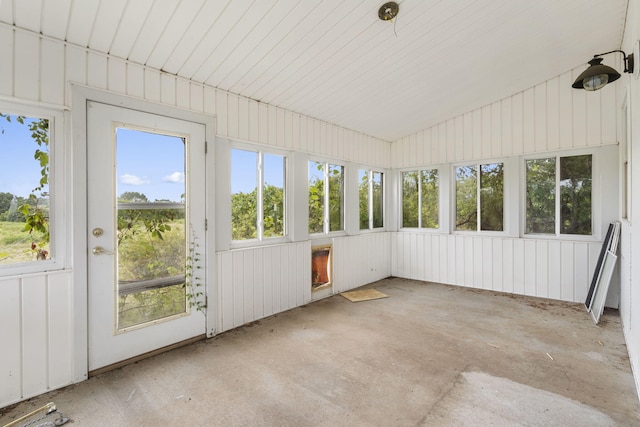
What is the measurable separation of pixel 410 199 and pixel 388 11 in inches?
150

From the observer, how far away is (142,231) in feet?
9.12

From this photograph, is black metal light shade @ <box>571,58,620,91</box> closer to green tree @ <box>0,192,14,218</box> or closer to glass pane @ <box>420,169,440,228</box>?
glass pane @ <box>420,169,440,228</box>

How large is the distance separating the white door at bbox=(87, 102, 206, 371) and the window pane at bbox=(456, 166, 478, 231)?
4274 millimetres

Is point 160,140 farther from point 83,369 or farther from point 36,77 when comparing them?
point 83,369

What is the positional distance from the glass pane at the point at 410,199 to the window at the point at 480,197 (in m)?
0.75

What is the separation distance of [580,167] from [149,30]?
540 centimetres

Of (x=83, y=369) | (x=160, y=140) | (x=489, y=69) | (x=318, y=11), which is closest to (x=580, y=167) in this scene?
(x=489, y=69)

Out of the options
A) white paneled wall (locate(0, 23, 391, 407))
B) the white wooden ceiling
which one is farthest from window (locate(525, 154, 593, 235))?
white paneled wall (locate(0, 23, 391, 407))

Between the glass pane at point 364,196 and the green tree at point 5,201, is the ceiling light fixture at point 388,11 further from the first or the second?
the green tree at point 5,201

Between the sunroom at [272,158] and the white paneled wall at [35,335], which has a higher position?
the sunroom at [272,158]

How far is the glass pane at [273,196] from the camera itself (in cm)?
389

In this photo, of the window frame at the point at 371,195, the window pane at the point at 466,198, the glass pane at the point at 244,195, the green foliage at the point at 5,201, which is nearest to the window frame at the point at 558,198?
the window pane at the point at 466,198

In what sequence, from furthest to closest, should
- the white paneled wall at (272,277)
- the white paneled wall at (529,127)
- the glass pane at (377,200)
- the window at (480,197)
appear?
the glass pane at (377,200) < the window at (480,197) < the white paneled wall at (529,127) < the white paneled wall at (272,277)

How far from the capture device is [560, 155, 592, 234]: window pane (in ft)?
13.9
